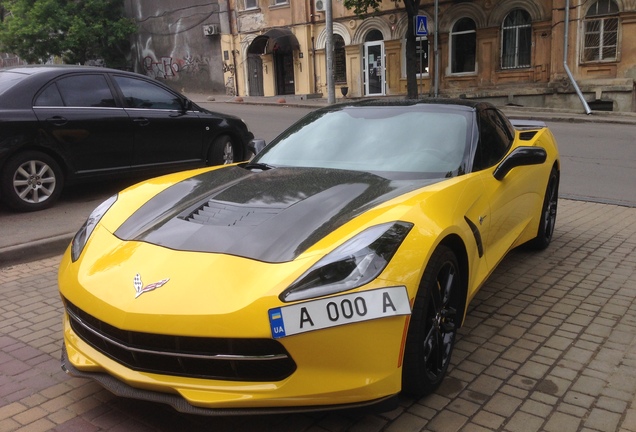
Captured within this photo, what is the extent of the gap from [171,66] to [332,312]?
34.5 meters

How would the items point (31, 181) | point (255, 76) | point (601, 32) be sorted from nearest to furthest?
1. point (31, 181)
2. point (601, 32)
3. point (255, 76)

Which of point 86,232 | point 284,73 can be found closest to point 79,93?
point 86,232

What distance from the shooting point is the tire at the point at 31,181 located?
6.66 meters

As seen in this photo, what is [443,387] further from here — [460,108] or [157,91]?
[157,91]

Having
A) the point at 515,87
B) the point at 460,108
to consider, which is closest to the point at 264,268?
the point at 460,108

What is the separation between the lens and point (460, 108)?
4352 mm

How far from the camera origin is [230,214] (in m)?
3.17

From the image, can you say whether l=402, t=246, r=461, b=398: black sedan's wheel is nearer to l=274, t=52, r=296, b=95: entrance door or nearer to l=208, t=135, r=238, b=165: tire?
l=208, t=135, r=238, b=165: tire

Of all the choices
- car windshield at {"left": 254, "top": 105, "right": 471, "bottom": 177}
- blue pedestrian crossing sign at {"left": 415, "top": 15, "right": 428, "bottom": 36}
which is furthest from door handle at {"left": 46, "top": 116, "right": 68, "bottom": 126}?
blue pedestrian crossing sign at {"left": 415, "top": 15, "right": 428, "bottom": 36}

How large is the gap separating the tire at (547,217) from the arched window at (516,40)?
19285 mm

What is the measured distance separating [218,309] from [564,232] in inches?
198

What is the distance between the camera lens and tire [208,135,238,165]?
888 cm

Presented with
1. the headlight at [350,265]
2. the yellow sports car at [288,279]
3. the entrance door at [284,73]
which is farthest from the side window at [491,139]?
the entrance door at [284,73]

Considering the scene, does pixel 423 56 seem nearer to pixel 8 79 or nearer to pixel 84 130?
pixel 84 130
